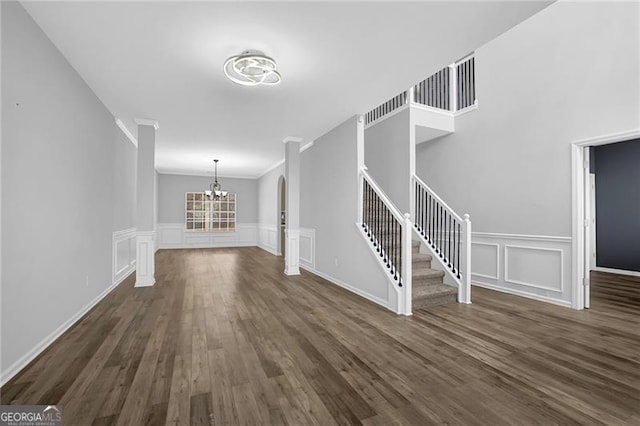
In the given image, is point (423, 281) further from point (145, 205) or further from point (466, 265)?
point (145, 205)

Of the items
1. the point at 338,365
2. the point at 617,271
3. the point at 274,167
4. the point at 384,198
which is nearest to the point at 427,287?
the point at 384,198

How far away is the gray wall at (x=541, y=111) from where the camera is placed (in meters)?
3.42

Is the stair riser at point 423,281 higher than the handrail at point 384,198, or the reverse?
the handrail at point 384,198

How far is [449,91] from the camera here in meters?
5.48

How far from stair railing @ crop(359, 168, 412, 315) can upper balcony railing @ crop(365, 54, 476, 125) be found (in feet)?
6.25

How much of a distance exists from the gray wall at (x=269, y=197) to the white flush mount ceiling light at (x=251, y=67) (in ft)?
17.7

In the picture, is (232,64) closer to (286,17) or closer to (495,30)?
(286,17)

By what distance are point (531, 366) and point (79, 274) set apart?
4.40 metres

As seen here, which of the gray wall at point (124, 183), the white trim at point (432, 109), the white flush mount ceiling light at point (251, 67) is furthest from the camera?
the white trim at point (432, 109)

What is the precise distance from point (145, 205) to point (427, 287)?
4576 millimetres

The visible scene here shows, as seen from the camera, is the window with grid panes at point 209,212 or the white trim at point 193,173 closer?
the white trim at point 193,173

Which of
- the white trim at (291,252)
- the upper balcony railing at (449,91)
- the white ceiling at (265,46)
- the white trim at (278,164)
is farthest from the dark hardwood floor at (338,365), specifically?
the white trim at (278,164)

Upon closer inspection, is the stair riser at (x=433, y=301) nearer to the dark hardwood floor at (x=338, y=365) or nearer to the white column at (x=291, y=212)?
the dark hardwood floor at (x=338, y=365)

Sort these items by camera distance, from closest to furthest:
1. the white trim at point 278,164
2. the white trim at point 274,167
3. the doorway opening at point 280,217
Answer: the white trim at point 278,164 < the white trim at point 274,167 < the doorway opening at point 280,217
